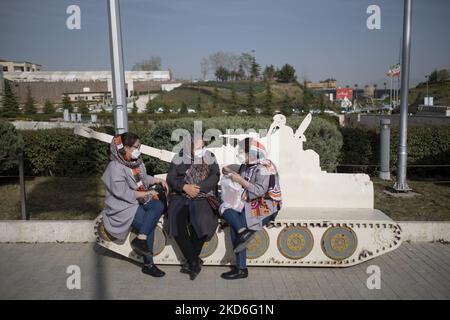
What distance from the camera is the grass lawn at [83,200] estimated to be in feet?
24.4

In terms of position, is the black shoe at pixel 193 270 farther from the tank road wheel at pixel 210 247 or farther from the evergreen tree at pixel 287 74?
the evergreen tree at pixel 287 74

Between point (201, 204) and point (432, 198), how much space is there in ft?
18.1

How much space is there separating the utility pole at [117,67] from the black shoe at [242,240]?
2.42m

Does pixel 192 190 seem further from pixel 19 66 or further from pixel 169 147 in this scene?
pixel 19 66

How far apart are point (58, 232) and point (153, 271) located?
205 cm

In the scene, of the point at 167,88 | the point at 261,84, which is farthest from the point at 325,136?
the point at 167,88

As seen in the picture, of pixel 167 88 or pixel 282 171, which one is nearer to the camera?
pixel 282 171

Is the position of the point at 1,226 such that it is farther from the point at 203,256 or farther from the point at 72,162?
the point at 72,162

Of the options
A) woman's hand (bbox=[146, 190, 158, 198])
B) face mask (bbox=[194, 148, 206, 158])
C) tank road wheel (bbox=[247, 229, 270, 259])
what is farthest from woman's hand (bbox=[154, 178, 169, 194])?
tank road wheel (bbox=[247, 229, 270, 259])

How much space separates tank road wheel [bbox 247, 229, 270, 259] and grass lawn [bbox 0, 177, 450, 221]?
10.0ft

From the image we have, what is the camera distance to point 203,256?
5.32 m

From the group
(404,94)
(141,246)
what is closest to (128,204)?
(141,246)

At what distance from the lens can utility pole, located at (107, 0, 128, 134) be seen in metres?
6.17

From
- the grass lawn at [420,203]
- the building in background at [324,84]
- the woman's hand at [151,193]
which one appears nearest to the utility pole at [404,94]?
the grass lawn at [420,203]
